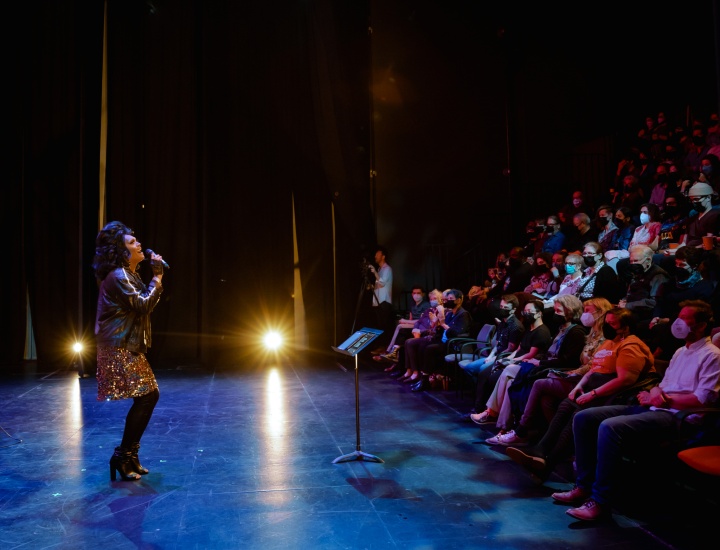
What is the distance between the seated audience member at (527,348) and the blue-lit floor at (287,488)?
240 millimetres

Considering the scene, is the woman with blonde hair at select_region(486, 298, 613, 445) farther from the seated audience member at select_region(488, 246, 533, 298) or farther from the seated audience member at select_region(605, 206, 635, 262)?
the seated audience member at select_region(488, 246, 533, 298)

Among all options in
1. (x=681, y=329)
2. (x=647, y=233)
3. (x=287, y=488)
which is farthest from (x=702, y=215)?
(x=287, y=488)

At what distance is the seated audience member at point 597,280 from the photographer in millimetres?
5355

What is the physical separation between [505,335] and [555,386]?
135cm

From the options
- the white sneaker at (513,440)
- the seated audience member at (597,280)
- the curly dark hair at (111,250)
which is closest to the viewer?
the curly dark hair at (111,250)

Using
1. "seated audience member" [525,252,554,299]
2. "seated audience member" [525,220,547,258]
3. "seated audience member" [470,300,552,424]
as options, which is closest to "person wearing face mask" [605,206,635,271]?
"seated audience member" [525,252,554,299]

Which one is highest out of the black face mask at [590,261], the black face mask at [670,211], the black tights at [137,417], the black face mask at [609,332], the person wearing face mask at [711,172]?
the person wearing face mask at [711,172]

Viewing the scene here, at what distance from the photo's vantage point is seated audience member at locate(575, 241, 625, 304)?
5.36 metres

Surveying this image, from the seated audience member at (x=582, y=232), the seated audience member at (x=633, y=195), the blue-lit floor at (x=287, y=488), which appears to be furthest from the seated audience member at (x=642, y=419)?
the seated audience member at (x=633, y=195)

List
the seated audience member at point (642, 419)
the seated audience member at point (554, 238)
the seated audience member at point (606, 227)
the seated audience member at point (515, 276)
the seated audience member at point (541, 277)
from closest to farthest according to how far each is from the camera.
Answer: the seated audience member at point (642, 419) → the seated audience member at point (541, 277) → the seated audience member at point (606, 227) → the seated audience member at point (515, 276) → the seated audience member at point (554, 238)

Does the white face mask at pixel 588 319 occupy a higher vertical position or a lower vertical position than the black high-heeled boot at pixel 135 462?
higher

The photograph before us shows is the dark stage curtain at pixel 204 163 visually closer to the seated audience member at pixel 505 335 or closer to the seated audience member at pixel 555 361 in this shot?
the seated audience member at pixel 505 335

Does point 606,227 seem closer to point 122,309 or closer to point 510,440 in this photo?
point 510,440

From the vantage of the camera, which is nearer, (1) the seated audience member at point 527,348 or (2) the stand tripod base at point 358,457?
(2) the stand tripod base at point 358,457
